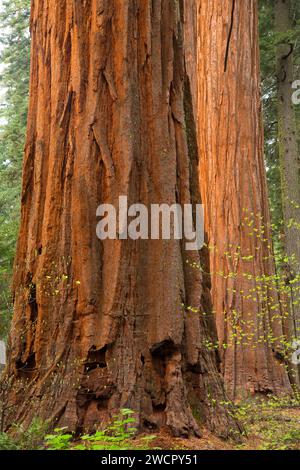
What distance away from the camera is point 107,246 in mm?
4602

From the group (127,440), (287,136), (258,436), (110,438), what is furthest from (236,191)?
(110,438)

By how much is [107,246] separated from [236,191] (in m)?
3.99

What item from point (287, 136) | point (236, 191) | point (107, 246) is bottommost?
point (107, 246)

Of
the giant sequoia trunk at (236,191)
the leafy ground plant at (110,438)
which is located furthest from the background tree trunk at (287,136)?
the leafy ground plant at (110,438)

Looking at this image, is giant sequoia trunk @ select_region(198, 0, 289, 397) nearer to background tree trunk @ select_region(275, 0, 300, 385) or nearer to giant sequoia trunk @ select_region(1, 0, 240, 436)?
giant sequoia trunk @ select_region(1, 0, 240, 436)

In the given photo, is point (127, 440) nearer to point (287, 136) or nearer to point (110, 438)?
point (110, 438)

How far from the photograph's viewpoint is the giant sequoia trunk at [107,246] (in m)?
4.29

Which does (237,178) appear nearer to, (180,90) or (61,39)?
(180,90)

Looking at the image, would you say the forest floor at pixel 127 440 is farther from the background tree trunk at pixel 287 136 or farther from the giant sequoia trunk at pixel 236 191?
the background tree trunk at pixel 287 136

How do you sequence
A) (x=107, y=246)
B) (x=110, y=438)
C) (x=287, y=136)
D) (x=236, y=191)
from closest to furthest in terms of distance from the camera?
(x=110, y=438), (x=107, y=246), (x=236, y=191), (x=287, y=136)

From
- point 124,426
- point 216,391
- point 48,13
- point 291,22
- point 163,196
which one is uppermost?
point 291,22
